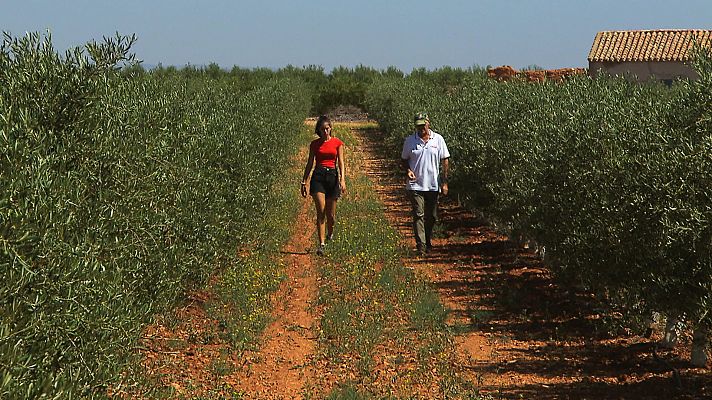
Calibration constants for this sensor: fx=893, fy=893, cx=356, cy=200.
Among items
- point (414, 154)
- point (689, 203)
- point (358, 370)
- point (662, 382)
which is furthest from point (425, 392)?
point (414, 154)

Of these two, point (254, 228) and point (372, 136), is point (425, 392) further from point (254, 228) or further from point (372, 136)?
point (372, 136)

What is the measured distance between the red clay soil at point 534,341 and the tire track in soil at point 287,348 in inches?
68.8

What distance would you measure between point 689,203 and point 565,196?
368 cm

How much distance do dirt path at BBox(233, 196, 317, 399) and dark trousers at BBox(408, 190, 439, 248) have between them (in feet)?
6.94

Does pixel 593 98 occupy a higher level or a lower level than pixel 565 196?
higher

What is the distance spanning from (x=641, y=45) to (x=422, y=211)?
28502 millimetres

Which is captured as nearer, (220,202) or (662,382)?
(662,382)

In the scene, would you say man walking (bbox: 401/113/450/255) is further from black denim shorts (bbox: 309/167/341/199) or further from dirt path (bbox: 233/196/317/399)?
dirt path (bbox: 233/196/317/399)

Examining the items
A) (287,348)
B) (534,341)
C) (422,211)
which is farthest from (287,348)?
(422,211)

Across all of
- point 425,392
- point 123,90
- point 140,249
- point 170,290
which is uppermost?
point 123,90

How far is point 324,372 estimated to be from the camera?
952cm

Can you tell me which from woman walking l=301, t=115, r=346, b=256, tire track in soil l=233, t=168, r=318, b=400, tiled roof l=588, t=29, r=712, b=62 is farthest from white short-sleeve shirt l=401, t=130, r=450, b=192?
tiled roof l=588, t=29, r=712, b=62

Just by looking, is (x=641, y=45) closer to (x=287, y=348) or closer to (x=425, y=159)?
(x=425, y=159)

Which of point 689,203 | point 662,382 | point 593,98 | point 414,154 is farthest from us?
point 414,154
